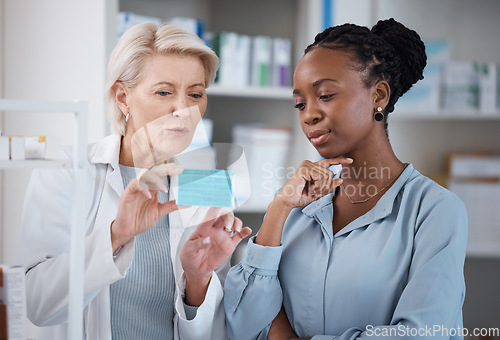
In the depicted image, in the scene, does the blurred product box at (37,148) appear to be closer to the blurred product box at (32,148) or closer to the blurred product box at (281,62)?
the blurred product box at (32,148)

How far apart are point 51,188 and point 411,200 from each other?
0.73m

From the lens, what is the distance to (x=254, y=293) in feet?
3.14

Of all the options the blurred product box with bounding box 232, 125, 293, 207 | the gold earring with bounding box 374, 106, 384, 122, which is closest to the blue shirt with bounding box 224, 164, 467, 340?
the gold earring with bounding box 374, 106, 384, 122

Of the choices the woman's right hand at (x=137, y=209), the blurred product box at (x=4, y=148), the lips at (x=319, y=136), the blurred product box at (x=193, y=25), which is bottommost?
the woman's right hand at (x=137, y=209)

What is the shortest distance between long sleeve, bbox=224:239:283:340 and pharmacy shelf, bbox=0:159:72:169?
386 mm

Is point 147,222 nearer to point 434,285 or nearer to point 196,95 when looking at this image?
point 196,95

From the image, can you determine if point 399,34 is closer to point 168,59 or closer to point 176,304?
point 168,59

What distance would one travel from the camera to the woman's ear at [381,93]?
0.93 meters

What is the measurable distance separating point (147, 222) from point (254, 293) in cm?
25

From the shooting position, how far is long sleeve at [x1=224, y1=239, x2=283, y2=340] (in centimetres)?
96

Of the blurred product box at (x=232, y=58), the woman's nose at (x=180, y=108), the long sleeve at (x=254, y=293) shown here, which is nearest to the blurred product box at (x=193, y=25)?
the blurred product box at (x=232, y=58)

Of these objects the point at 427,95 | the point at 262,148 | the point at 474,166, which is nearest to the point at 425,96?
the point at 427,95

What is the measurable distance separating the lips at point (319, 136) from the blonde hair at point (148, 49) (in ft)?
1.02

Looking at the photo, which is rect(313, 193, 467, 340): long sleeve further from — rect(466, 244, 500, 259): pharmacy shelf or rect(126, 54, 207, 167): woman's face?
rect(466, 244, 500, 259): pharmacy shelf
